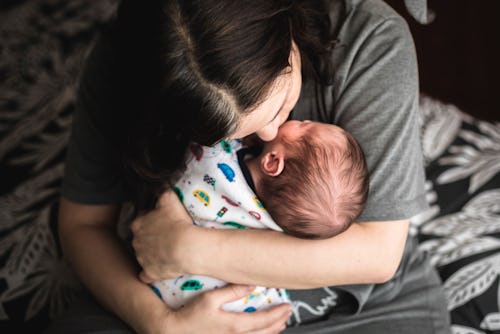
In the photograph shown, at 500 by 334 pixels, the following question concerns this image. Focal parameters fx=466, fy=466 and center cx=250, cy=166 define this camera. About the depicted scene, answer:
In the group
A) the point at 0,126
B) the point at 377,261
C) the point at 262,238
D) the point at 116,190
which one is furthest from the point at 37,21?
the point at 377,261

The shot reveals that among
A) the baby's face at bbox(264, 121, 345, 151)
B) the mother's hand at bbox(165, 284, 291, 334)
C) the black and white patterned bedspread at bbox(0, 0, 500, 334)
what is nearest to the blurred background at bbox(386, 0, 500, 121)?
the black and white patterned bedspread at bbox(0, 0, 500, 334)

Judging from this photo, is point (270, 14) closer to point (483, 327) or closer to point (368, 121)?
point (368, 121)

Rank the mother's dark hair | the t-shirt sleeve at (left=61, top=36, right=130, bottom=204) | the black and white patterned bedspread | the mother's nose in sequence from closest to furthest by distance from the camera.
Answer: the mother's dark hair
the mother's nose
the t-shirt sleeve at (left=61, top=36, right=130, bottom=204)
the black and white patterned bedspread

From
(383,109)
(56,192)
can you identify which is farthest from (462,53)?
(56,192)

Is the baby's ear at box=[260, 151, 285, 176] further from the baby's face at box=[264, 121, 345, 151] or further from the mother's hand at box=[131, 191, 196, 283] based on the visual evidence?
the mother's hand at box=[131, 191, 196, 283]

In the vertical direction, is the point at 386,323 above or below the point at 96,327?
below

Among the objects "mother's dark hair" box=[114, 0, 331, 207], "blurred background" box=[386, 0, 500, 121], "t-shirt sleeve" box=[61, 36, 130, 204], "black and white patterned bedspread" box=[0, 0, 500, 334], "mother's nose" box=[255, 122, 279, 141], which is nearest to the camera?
"mother's dark hair" box=[114, 0, 331, 207]

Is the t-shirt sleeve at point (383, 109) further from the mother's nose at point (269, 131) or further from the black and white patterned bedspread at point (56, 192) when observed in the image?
the black and white patterned bedspread at point (56, 192)

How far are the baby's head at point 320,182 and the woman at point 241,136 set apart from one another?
0.09 feet

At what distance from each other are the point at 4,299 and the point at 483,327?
1149mm

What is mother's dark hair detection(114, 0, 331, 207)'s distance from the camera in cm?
65

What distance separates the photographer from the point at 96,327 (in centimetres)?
98

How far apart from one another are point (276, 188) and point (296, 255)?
0.13 metres

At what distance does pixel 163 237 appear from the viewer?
3.01 feet
